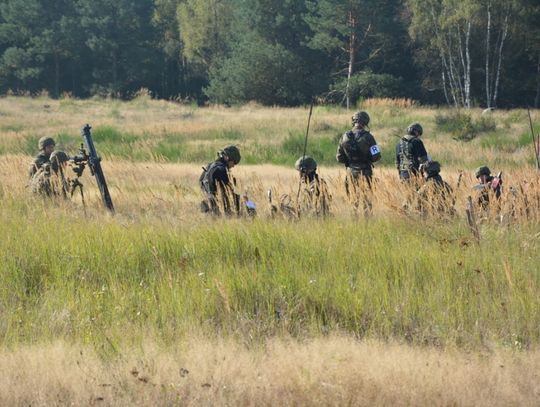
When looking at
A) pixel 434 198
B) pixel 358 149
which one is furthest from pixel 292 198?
pixel 434 198

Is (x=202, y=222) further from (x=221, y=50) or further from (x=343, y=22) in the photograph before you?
(x=221, y=50)

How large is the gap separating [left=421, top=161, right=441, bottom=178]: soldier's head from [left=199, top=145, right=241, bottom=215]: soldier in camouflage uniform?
2612mm

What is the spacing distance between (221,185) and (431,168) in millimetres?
2825

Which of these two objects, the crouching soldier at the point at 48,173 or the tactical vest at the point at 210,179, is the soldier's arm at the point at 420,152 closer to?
the tactical vest at the point at 210,179

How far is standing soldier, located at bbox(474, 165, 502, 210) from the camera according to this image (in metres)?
9.70

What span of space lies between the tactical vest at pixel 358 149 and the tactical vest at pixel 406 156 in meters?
0.54

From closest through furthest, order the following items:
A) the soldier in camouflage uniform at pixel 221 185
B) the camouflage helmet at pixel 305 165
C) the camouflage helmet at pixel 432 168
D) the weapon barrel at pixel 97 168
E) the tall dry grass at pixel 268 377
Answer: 1. the tall dry grass at pixel 268 377
2. the soldier in camouflage uniform at pixel 221 185
3. the weapon barrel at pixel 97 168
4. the camouflage helmet at pixel 305 165
5. the camouflage helmet at pixel 432 168

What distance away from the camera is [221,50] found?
215ft

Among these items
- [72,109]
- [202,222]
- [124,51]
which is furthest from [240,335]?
[124,51]

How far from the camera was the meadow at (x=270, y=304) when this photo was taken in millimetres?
5219

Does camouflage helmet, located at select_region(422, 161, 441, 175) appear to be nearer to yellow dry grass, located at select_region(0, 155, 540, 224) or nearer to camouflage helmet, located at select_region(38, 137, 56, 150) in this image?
yellow dry grass, located at select_region(0, 155, 540, 224)

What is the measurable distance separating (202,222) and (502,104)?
149ft

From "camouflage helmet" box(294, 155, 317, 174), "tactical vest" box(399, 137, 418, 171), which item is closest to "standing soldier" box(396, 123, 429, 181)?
"tactical vest" box(399, 137, 418, 171)

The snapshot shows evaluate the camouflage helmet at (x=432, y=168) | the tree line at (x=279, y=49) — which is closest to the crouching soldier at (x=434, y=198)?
the camouflage helmet at (x=432, y=168)
